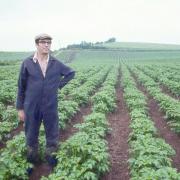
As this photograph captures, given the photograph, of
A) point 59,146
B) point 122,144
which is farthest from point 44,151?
point 122,144

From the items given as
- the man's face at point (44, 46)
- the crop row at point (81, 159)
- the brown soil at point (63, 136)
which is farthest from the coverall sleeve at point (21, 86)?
the brown soil at point (63, 136)

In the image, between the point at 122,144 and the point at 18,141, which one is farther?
the point at 122,144

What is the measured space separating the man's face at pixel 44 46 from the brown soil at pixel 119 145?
2435mm

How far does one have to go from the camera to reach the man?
663 cm

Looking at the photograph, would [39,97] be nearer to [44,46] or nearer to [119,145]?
[44,46]

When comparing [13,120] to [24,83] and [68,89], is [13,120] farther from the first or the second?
[68,89]

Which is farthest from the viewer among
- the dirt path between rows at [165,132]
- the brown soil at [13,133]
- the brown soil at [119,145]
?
the brown soil at [13,133]

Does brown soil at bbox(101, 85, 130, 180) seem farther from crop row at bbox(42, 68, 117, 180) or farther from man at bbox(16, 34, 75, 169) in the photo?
man at bbox(16, 34, 75, 169)

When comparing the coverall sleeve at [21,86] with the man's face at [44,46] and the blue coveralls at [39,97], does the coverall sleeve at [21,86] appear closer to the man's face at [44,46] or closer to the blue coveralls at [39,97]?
the blue coveralls at [39,97]

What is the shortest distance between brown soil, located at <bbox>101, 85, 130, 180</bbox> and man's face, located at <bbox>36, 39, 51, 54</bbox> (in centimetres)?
243

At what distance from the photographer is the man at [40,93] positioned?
663 cm

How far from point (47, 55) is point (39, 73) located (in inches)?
13.2

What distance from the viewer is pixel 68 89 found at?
54.0ft

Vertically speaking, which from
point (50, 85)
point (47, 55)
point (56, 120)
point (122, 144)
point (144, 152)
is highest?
point (47, 55)
